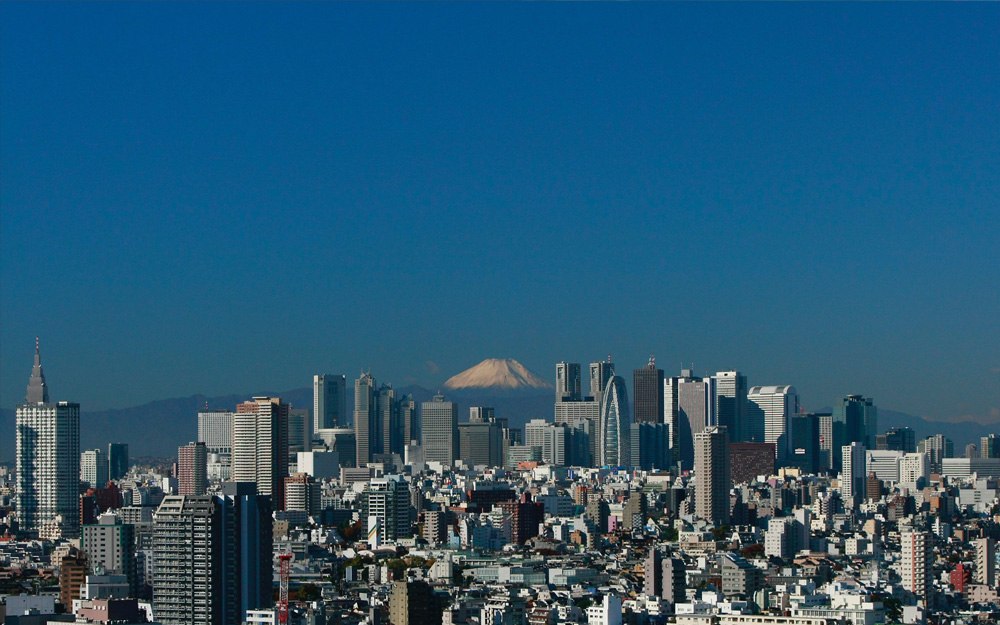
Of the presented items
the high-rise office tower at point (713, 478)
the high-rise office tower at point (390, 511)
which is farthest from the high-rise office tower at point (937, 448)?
the high-rise office tower at point (390, 511)

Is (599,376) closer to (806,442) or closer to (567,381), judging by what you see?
(567,381)

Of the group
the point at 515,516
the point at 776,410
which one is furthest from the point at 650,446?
the point at 515,516

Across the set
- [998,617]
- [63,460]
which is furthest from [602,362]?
[998,617]

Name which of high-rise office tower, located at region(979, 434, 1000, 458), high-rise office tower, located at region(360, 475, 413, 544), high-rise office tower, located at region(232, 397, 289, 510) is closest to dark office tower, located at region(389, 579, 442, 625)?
high-rise office tower, located at region(360, 475, 413, 544)

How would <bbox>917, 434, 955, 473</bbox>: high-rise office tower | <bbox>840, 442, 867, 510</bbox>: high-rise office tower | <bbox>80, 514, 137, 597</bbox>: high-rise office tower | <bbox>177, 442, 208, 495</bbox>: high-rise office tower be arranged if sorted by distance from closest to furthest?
1. <bbox>80, 514, 137, 597</bbox>: high-rise office tower
2. <bbox>840, 442, 867, 510</bbox>: high-rise office tower
3. <bbox>177, 442, 208, 495</bbox>: high-rise office tower
4. <bbox>917, 434, 955, 473</bbox>: high-rise office tower

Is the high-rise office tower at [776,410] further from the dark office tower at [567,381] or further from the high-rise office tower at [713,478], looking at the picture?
the high-rise office tower at [713,478]

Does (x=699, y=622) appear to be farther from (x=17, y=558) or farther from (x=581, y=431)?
(x=581, y=431)

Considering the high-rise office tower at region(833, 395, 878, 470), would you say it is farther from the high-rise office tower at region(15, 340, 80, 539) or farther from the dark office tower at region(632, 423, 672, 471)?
the high-rise office tower at region(15, 340, 80, 539)
